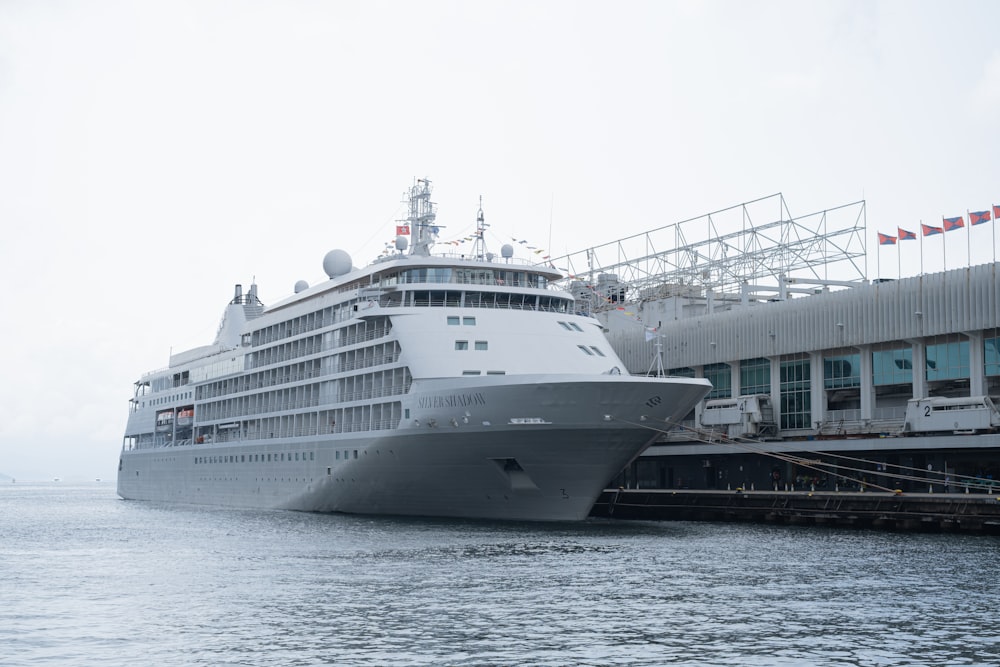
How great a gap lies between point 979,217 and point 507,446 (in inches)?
1121

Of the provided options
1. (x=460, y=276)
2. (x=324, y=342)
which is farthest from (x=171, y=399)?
(x=460, y=276)

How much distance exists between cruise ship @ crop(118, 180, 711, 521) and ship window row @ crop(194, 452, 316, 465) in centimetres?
15

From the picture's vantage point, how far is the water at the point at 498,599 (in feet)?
77.2

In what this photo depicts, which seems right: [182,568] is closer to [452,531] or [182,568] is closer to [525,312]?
[452,531]

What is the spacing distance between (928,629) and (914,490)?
Answer: 36092 millimetres

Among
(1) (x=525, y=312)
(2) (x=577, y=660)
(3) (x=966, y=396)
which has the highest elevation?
(1) (x=525, y=312)

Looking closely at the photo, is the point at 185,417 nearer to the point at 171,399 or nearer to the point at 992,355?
the point at 171,399

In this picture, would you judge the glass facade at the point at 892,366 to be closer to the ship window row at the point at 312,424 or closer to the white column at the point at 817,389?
the white column at the point at 817,389

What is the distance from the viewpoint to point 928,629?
84.7 ft

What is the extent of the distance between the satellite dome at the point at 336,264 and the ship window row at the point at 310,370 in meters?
6.60

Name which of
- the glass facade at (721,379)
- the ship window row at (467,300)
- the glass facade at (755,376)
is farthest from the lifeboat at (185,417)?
the glass facade at (755,376)

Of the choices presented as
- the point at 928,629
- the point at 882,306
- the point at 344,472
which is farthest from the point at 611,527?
the point at 928,629

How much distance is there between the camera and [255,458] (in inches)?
2908

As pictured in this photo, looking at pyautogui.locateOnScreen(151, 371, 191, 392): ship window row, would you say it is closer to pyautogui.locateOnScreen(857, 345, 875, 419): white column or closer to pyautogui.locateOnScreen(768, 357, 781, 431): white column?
pyautogui.locateOnScreen(768, 357, 781, 431): white column
